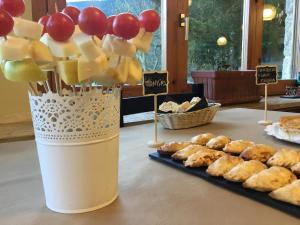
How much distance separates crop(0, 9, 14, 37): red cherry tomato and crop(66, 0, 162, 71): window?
1.47 m

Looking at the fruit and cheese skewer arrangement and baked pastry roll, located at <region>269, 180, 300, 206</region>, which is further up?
the fruit and cheese skewer arrangement

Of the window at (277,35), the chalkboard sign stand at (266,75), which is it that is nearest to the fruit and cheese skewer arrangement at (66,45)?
the chalkboard sign stand at (266,75)

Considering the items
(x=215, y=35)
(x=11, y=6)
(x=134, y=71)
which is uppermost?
(x=215, y=35)

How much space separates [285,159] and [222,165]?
0.47ft

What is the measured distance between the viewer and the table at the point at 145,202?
543mm

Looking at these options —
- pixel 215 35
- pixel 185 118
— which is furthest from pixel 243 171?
pixel 215 35

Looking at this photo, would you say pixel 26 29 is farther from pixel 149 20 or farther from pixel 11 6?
pixel 149 20

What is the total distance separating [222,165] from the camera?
0.69 meters

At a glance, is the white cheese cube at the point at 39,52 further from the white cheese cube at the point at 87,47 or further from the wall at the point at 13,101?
the wall at the point at 13,101

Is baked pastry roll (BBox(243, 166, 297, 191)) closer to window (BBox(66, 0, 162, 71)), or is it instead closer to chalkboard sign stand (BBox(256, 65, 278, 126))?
chalkboard sign stand (BBox(256, 65, 278, 126))

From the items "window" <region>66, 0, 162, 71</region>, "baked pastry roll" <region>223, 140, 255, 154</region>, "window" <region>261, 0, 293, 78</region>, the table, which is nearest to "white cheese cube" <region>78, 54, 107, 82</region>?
the table

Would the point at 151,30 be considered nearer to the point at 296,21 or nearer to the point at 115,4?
the point at 115,4

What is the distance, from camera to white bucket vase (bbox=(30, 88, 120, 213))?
1.82 feet

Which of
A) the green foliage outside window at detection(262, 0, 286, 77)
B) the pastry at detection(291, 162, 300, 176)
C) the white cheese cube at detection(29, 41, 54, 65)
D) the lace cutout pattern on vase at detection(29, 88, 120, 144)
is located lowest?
the pastry at detection(291, 162, 300, 176)
